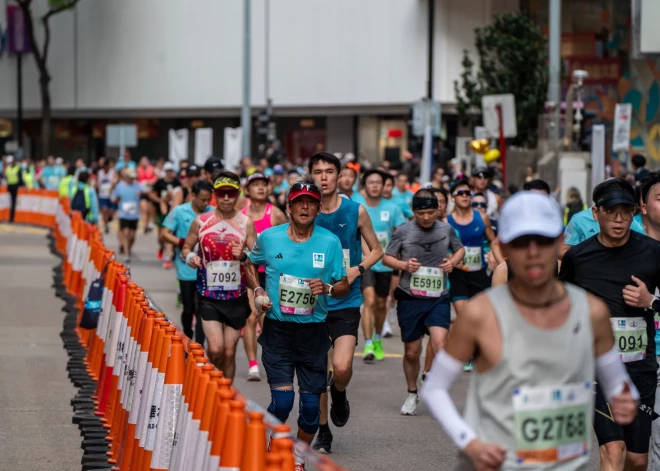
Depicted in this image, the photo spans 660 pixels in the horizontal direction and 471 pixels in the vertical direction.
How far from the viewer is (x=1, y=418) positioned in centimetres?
1043

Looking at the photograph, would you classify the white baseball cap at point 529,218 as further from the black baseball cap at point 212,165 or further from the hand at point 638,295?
the black baseball cap at point 212,165

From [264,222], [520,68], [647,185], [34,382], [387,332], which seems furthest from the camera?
[520,68]

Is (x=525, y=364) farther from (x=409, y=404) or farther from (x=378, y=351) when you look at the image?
(x=378, y=351)

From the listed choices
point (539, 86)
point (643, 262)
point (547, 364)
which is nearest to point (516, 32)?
point (539, 86)

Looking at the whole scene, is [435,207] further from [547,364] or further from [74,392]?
[547,364]

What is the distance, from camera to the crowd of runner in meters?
4.47

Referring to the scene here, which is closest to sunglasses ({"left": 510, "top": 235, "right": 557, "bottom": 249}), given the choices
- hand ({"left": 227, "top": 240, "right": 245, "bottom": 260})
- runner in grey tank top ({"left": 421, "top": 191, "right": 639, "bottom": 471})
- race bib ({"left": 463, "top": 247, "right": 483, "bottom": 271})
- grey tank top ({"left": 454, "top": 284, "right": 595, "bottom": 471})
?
runner in grey tank top ({"left": 421, "top": 191, "right": 639, "bottom": 471})

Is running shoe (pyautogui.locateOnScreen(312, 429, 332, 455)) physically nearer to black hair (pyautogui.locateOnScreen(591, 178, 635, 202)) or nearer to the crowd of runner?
the crowd of runner

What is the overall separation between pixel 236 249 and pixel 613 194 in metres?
4.29

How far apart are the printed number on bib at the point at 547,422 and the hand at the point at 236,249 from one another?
621cm

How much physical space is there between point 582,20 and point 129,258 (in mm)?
21133

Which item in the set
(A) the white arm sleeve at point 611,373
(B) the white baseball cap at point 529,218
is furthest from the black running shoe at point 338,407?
(B) the white baseball cap at point 529,218

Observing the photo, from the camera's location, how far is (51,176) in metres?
43.3

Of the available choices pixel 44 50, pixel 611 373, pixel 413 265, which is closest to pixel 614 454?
pixel 611 373
